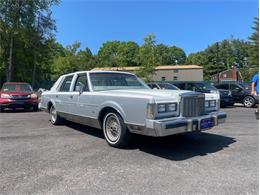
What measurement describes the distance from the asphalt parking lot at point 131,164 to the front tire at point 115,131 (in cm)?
16

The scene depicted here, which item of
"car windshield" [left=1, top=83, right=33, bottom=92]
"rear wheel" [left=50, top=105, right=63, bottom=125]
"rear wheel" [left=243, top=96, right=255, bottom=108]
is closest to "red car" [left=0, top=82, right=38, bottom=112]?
"car windshield" [left=1, top=83, right=33, bottom=92]

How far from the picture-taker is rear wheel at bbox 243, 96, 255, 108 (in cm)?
1521

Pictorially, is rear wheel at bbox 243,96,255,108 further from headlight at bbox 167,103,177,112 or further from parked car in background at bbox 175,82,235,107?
headlight at bbox 167,103,177,112

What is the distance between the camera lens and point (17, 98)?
1230 centimetres

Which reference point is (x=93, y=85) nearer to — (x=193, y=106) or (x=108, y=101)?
(x=108, y=101)

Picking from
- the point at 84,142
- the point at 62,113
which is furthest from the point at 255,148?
the point at 62,113

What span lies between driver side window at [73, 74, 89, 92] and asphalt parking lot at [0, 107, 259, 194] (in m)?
1.25

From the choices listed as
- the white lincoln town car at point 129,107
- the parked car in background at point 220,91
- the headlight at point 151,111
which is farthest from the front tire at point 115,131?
the parked car in background at point 220,91

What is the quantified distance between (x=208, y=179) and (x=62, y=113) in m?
5.04

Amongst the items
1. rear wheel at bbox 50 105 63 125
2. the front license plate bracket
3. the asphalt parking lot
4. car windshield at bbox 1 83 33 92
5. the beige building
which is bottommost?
the asphalt parking lot

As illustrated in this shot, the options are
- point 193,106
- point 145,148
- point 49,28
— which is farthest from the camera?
point 49,28

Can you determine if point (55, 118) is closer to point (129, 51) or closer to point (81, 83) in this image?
point (81, 83)

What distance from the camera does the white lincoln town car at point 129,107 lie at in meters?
4.52

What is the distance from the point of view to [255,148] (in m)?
5.23
